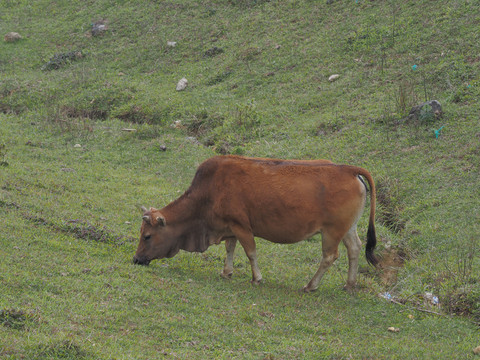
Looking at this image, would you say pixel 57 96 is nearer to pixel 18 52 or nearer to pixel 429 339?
pixel 18 52

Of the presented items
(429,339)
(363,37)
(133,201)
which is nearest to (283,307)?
(429,339)

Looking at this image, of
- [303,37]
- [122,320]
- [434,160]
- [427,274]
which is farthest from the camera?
[303,37]

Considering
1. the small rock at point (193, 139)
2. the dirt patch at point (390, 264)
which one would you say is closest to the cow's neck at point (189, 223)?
the dirt patch at point (390, 264)

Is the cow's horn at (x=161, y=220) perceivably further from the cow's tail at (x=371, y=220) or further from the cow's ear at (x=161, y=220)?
the cow's tail at (x=371, y=220)

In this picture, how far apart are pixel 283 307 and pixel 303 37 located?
1478 centimetres

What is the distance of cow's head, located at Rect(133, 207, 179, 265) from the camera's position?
9.07 metres

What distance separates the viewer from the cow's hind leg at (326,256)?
873cm

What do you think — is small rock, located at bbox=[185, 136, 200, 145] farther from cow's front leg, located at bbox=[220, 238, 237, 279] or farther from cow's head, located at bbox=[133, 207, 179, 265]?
cow's front leg, located at bbox=[220, 238, 237, 279]

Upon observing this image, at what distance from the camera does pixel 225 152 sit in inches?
625

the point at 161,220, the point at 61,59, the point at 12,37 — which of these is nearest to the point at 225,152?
the point at 161,220

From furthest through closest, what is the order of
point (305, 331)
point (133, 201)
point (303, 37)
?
point (303, 37)
point (133, 201)
point (305, 331)

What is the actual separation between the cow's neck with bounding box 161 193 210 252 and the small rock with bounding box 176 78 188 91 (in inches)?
445

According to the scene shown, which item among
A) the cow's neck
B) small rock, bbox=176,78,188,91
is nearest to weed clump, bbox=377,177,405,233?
the cow's neck

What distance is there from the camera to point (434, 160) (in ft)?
42.7
